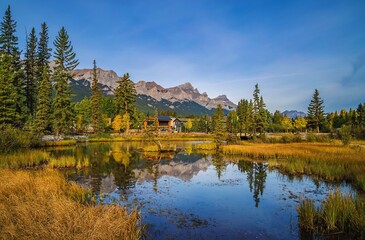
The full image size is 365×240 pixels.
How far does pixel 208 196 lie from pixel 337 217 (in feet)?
27.4

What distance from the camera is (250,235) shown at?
424 inches

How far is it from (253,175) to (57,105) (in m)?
46.4

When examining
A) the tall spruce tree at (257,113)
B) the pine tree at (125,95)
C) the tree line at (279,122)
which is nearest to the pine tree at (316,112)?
the tree line at (279,122)

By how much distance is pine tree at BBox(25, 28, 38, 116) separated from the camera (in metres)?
53.8

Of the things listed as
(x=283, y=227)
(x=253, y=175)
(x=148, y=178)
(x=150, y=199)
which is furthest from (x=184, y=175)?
(x=283, y=227)

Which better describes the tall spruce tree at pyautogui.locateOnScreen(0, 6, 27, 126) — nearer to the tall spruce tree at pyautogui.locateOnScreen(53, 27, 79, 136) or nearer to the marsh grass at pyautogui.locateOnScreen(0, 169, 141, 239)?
the tall spruce tree at pyautogui.locateOnScreen(53, 27, 79, 136)

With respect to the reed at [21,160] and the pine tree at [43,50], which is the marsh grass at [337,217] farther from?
the pine tree at [43,50]

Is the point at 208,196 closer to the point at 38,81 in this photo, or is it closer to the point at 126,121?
the point at 38,81

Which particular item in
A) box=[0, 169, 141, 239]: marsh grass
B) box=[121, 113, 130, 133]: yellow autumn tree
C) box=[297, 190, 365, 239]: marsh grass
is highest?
box=[121, 113, 130, 133]: yellow autumn tree

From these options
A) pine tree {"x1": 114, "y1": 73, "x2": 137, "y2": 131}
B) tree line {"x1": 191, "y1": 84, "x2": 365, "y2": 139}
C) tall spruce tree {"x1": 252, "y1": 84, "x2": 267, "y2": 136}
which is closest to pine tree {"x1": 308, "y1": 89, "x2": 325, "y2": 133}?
tree line {"x1": 191, "y1": 84, "x2": 365, "y2": 139}

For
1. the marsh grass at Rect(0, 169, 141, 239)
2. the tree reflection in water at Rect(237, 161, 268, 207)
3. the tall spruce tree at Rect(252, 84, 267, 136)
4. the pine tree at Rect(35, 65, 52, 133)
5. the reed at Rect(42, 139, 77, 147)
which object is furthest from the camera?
the tall spruce tree at Rect(252, 84, 267, 136)

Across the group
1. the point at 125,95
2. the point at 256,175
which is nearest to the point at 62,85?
the point at 125,95

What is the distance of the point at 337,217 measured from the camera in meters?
10.6

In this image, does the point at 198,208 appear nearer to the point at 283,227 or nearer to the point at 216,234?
the point at 216,234
